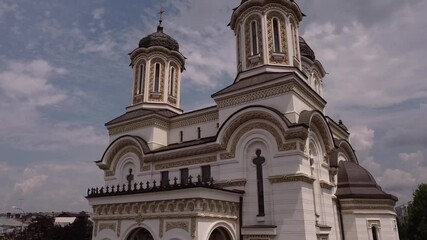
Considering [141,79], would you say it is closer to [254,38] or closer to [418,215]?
[254,38]

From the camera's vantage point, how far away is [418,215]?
953 inches

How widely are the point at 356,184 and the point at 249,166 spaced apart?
6.36 m

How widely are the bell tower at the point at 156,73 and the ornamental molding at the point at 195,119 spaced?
1.99 metres

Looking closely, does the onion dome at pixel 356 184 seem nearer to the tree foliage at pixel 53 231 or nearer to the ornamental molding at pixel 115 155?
the ornamental molding at pixel 115 155

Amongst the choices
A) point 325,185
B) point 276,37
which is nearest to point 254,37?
point 276,37

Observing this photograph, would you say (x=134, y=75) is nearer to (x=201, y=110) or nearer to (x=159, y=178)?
(x=201, y=110)

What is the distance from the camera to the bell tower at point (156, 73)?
2166cm

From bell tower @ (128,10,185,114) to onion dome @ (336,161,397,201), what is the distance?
1038cm

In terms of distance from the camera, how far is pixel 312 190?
47.5ft

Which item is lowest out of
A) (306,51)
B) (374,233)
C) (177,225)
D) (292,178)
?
(374,233)

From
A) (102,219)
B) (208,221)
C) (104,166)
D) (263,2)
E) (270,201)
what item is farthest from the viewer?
(104,166)

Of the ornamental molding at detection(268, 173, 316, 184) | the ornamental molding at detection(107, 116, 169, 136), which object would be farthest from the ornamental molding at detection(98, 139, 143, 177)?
the ornamental molding at detection(268, 173, 316, 184)

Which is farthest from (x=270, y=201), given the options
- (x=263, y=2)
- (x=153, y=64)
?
(x=153, y=64)

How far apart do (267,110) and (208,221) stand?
515cm
